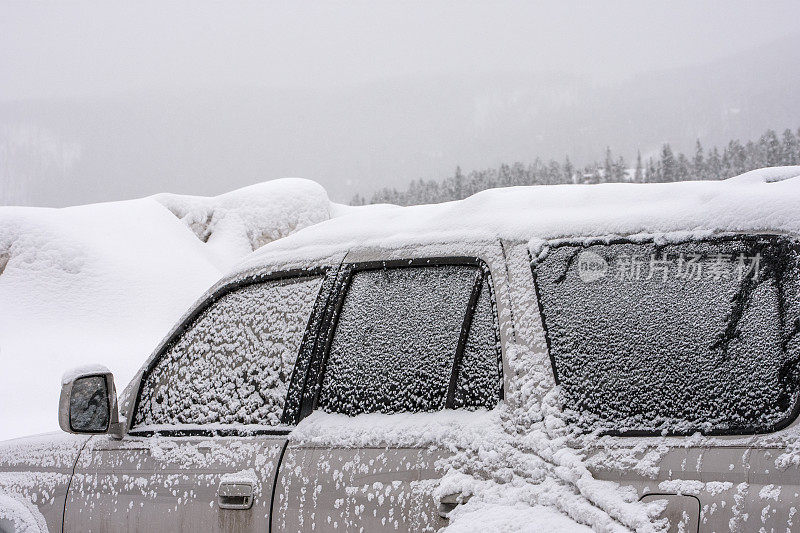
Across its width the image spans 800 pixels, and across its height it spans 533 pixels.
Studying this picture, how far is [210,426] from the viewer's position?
224 cm

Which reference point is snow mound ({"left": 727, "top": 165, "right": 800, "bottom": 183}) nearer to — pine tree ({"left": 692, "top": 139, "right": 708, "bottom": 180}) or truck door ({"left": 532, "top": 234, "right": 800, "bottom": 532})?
truck door ({"left": 532, "top": 234, "right": 800, "bottom": 532})

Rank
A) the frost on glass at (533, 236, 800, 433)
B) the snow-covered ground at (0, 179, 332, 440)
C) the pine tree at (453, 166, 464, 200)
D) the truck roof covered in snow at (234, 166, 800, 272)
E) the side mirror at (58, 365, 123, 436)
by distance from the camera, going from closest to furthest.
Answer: the frost on glass at (533, 236, 800, 433) → the truck roof covered in snow at (234, 166, 800, 272) → the side mirror at (58, 365, 123, 436) → the snow-covered ground at (0, 179, 332, 440) → the pine tree at (453, 166, 464, 200)

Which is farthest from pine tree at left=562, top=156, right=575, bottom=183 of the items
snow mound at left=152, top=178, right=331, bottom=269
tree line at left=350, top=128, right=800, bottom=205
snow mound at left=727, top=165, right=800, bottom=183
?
snow mound at left=727, top=165, right=800, bottom=183

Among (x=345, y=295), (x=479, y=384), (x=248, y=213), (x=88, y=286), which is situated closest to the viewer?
(x=479, y=384)

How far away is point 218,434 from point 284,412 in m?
0.25

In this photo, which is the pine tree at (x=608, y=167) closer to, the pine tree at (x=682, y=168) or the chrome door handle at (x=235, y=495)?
the pine tree at (x=682, y=168)

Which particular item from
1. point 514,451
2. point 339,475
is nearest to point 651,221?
point 514,451

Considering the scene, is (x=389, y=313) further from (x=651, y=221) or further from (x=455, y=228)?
(x=651, y=221)

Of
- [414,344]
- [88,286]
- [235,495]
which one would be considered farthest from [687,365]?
[88,286]

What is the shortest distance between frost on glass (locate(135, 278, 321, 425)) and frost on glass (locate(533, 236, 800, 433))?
805 millimetres

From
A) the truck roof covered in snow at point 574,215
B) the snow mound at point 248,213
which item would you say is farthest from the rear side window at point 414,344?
the snow mound at point 248,213

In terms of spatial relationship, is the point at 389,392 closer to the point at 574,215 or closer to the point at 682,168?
the point at 574,215

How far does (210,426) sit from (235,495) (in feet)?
0.97

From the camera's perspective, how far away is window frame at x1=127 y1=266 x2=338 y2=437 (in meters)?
2.13
